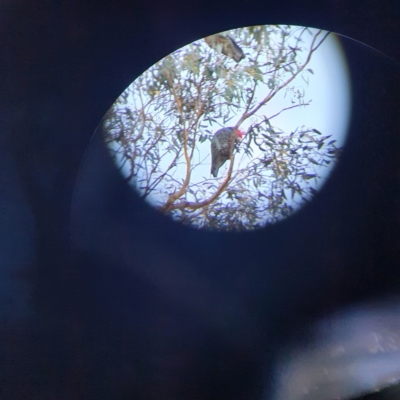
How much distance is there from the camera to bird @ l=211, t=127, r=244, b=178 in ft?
9.95

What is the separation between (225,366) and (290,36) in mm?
1991

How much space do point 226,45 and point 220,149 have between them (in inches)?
24.4

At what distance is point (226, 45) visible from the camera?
2986 millimetres

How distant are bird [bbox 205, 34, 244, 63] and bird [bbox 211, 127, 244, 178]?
17.3 inches

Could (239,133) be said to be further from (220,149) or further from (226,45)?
(226,45)

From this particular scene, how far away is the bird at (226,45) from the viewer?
294 cm

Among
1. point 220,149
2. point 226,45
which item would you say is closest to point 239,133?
point 220,149

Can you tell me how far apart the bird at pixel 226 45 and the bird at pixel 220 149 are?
44cm

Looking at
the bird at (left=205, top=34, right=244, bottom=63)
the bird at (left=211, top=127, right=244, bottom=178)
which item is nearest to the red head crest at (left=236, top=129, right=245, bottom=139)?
the bird at (left=211, top=127, right=244, bottom=178)

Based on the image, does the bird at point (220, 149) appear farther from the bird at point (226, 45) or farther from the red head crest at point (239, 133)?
the bird at point (226, 45)

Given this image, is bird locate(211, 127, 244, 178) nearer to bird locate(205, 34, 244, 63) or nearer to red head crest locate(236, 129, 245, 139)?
red head crest locate(236, 129, 245, 139)

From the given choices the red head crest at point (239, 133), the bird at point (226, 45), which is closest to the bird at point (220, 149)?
the red head crest at point (239, 133)

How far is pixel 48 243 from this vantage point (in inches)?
110

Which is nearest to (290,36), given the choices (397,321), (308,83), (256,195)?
(308,83)
